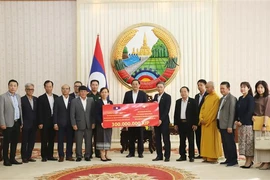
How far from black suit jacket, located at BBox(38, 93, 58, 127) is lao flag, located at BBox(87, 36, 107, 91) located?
1926 mm

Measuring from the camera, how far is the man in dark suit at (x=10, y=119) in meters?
6.23

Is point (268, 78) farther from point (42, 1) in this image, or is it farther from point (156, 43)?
point (42, 1)

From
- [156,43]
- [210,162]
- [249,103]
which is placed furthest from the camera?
[156,43]

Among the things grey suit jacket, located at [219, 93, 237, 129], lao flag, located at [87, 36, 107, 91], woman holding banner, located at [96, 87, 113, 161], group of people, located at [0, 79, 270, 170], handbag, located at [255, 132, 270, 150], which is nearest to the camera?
handbag, located at [255, 132, 270, 150]

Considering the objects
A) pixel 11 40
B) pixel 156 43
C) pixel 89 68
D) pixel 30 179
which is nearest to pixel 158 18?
pixel 156 43

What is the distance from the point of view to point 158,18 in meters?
9.38

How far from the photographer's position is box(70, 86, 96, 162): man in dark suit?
660 cm

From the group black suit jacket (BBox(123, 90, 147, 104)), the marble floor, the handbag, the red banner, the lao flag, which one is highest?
the lao flag

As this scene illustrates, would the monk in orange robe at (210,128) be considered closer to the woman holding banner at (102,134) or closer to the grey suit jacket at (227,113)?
the grey suit jacket at (227,113)

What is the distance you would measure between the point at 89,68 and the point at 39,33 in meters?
1.54

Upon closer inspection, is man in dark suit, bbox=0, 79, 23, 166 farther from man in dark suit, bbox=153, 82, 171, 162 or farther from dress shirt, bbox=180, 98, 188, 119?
dress shirt, bbox=180, 98, 188, 119

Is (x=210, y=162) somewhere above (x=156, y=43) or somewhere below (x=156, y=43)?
below

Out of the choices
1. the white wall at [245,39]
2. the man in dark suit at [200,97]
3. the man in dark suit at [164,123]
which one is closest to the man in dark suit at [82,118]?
the man in dark suit at [164,123]

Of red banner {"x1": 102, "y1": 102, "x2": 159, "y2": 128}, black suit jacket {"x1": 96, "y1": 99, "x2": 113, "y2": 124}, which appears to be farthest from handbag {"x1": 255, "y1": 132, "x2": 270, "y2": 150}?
black suit jacket {"x1": 96, "y1": 99, "x2": 113, "y2": 124}
